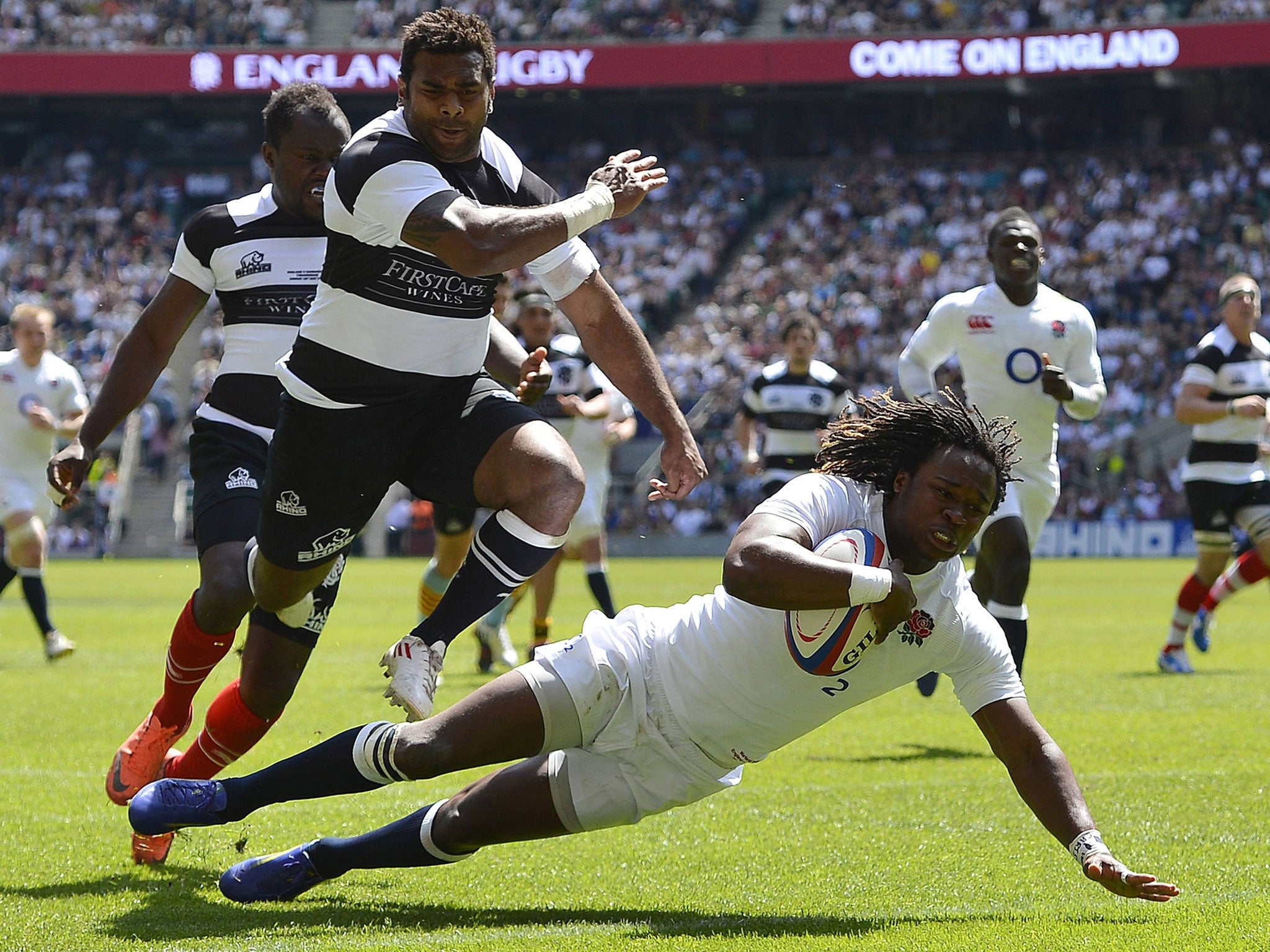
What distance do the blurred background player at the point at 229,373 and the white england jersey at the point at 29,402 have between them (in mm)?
6721

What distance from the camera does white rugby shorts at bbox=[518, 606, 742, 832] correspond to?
423 centimetres

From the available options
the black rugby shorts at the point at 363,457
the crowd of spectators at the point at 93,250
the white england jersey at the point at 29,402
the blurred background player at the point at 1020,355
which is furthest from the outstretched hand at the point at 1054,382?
the crowd of spectators at the point at 93,250

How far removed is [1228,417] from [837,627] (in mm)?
7919

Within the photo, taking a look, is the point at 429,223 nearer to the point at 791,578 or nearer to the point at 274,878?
the point at 791,578

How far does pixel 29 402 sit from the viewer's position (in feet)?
39.7

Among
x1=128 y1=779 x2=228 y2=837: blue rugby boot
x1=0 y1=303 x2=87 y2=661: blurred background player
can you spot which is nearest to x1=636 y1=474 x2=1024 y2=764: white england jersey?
→ x1=128 y1=779 x2=228 y2=837: blue rugby boot

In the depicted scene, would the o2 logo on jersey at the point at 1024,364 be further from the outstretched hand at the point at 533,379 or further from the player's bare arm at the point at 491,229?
the player's bare arm at the point at 491,229

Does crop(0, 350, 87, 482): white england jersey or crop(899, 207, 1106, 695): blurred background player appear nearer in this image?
crop(899, 207, 1106, 695): blurred background player

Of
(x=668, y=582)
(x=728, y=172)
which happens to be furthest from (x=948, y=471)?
(x=728, y=172)

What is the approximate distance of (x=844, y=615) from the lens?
→ 4.03m

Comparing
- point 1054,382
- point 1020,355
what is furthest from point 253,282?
point 1020,355

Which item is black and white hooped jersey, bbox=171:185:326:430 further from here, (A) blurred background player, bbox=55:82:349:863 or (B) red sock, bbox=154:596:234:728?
(B) red sock, bbox=154:596:234:728

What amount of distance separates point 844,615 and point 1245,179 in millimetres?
33649

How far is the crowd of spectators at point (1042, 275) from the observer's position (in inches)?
1134
